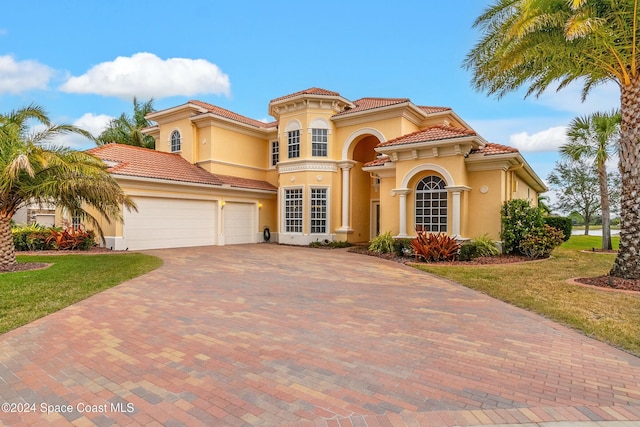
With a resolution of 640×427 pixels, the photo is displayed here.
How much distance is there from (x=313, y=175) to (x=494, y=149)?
9.48 meters

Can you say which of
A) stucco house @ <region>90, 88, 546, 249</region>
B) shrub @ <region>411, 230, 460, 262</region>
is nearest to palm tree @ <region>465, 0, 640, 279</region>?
stucco house @ <region>90, 88, 546, 249</region>

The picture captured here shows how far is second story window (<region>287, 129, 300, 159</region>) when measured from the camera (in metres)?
20.9

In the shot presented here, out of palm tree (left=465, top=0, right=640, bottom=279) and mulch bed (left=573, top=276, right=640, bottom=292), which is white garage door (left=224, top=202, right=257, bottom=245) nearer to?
palm tree (left=465, top=0, right=640, bottom=279)

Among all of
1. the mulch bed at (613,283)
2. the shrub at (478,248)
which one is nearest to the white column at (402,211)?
the shrub at (478,248)

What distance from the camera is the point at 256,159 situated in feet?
78.7

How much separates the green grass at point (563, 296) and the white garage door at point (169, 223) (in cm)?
1229

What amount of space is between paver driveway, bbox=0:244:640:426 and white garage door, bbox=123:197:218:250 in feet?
A: 34.0

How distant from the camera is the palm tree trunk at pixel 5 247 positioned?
10453 millimetres

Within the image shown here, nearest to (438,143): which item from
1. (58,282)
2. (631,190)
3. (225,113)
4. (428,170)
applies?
(428,170)

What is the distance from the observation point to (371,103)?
2122cm

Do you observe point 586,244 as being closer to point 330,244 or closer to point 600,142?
point 600,142

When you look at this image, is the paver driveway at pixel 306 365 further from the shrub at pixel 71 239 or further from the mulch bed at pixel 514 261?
the shrub at pixel 71 239

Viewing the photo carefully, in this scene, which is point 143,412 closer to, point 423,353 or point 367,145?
point 423,353

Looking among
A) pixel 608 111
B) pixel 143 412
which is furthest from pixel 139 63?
pixel 143 412
